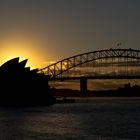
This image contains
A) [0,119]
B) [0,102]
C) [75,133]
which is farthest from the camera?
[0,102]

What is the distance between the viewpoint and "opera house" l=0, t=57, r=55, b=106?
131 metres

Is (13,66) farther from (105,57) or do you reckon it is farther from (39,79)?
(105,57)

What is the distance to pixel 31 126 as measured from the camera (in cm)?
7362

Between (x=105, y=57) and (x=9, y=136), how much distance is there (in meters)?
98.6

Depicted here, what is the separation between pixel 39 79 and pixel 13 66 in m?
7.52

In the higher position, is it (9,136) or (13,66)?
(13,66)

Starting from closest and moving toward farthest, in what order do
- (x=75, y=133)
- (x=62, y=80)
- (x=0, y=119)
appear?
(x=75, y=133)
(x=0, y=119)
(x=62, y=80)

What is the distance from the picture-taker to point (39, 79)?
137125 mm

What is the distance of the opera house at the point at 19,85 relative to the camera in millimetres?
130875

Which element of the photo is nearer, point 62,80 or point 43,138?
point 43,138

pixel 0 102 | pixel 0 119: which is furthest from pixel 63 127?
pixel 0 102

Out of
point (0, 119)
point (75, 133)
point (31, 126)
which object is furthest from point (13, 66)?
point (75, 133)

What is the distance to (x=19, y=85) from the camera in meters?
132

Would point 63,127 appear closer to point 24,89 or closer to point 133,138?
point 133,138
